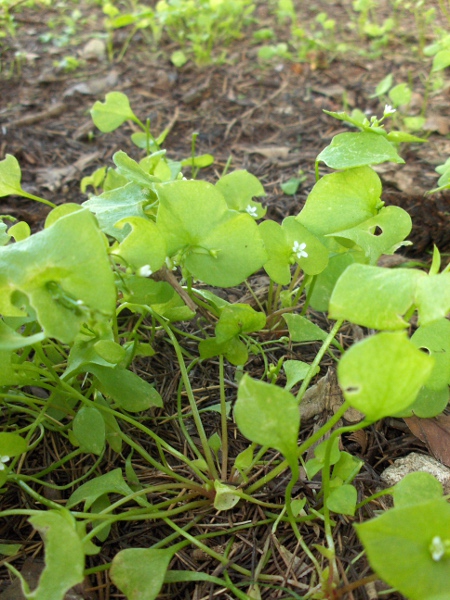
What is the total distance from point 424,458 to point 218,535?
1.57ft

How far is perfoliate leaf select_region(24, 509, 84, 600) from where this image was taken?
70 centimetres

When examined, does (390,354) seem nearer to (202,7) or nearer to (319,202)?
(319,202)

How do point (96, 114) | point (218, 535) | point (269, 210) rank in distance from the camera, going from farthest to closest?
point (269, 210) → point (96, 114) → point (218, 535)

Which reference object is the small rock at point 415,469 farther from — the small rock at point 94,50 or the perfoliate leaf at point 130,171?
the small rock at point 94,50

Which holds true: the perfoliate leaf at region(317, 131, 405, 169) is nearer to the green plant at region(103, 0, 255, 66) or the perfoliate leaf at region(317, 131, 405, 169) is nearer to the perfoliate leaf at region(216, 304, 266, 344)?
the perfoliate leaf at region(216, 304, 266, 344)

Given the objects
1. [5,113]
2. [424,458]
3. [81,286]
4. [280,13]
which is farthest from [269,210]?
[280,13]

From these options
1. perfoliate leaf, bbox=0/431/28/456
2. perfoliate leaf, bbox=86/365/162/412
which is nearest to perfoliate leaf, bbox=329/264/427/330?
perfoliate leaf, bbox=86/365/162/412

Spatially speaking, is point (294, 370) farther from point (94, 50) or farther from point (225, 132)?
point (94, 50)

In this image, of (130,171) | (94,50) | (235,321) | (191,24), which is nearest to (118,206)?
(130,171)

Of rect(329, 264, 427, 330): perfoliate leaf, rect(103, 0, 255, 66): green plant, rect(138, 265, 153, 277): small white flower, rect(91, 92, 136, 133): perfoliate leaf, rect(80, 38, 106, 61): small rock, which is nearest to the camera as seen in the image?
rect(329, 264, 427, 330): perfoliate leaf

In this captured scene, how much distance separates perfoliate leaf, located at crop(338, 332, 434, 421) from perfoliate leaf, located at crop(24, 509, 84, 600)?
452 mm

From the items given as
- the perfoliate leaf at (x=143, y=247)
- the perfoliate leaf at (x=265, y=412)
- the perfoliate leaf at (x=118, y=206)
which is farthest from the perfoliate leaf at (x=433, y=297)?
the perfoliate leaf at (x=118, y=206)

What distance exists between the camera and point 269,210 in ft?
5.95

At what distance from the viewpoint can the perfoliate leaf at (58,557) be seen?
0.70 m
